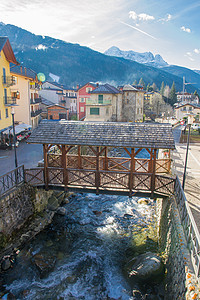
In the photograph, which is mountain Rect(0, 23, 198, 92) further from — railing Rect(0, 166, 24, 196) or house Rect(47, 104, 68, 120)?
railing Rect(0, 166, 24, 196)

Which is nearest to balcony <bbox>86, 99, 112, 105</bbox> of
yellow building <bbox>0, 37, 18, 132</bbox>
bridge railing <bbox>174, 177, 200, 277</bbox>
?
yellow building <bbox>0, 37, 18, 132</bbox>

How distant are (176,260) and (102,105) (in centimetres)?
3903

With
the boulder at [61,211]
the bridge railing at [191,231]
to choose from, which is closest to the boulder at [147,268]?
the bridge railing at [191,231]

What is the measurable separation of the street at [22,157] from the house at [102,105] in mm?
20627

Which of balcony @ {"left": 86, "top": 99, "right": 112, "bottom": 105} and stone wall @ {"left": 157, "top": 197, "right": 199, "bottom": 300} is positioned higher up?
balcony @ {"left": 86, "top": 99, "right": 112, "bottom": 105}

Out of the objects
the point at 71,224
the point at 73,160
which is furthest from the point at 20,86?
the point at 71,224

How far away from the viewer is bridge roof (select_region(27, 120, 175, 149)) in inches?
499

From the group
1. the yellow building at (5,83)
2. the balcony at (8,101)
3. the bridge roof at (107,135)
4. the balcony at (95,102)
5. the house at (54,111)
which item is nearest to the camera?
the bridge roof at (107,135)

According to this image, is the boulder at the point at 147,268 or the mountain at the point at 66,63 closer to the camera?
the boulder at the point at 147,268

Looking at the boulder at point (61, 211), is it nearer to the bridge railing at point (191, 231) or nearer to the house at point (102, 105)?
the bridge railing at point (191, 231)

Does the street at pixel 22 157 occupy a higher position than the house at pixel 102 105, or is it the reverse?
the house at pixel 102 105

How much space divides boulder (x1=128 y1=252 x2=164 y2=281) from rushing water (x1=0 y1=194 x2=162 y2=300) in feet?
1.94

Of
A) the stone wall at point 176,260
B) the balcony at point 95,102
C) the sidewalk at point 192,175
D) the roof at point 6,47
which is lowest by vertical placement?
the stone wall at point 176,260

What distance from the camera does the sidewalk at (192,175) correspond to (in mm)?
12336
